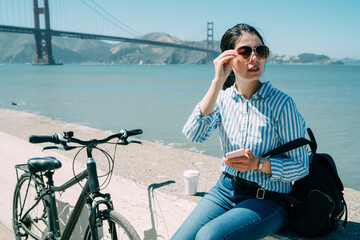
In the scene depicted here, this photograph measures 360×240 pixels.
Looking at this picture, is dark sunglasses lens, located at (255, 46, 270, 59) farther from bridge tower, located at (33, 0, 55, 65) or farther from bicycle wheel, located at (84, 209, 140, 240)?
bridge tower, located at (33, 0, 55, 65)

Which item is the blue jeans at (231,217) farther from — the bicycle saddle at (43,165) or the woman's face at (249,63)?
the bicycle saddle at (43,165)

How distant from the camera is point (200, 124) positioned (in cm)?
158

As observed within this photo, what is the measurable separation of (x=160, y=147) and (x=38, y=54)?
6609 cm

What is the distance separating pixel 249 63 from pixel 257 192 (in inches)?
22.1

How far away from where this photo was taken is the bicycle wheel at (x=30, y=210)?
2126 millimetres

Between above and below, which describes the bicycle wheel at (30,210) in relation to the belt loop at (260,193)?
below

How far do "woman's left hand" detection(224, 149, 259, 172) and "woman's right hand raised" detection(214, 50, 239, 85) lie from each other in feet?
1.18

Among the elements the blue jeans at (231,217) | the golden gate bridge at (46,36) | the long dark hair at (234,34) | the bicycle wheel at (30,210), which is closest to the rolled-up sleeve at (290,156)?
the blue jeans at (231,217)

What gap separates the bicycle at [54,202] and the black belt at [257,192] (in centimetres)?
52

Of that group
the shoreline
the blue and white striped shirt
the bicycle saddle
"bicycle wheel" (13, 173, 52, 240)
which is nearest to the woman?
the blue and white striped shirt

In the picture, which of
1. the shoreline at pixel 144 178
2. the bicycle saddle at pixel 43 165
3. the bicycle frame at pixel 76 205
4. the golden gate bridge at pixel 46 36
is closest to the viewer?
the bicycle frame at pixel 76 205

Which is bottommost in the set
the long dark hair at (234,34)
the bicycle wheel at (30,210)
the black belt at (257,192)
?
the bicycle wheel at (30,210)

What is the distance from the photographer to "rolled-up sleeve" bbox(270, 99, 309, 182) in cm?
135

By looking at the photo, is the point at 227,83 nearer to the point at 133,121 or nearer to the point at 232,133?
the point at 232,133
